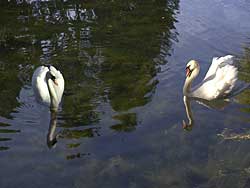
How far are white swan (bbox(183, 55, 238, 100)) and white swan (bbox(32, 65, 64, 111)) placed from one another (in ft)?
7.02

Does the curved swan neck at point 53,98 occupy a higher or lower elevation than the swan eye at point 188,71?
lower

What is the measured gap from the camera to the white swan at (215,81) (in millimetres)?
8125

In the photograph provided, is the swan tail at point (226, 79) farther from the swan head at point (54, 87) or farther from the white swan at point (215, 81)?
the swan head at point (54, 87)

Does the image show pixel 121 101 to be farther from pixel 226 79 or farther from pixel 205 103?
pixel 226 79

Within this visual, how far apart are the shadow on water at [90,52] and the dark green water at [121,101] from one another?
20 mm

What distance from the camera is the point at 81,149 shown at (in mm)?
6684

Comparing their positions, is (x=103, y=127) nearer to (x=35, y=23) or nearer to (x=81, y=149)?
(x=81, y=149)

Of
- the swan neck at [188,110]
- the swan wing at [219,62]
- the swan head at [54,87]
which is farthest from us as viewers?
the swan wing at [219,62]

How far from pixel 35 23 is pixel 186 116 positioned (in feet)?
16.9

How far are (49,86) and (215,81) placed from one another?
2796mm

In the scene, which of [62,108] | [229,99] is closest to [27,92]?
[62,108]

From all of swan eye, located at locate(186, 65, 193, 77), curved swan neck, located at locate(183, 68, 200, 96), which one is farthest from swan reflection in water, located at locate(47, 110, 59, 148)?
swan eye, located at locate(186, 65, 193, 77)

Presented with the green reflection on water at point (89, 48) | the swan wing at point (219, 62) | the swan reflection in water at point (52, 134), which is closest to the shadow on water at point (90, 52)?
the green reflection on water at point (89, 48)

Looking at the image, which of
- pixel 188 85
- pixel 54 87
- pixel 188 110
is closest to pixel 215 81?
pixel 188 85
